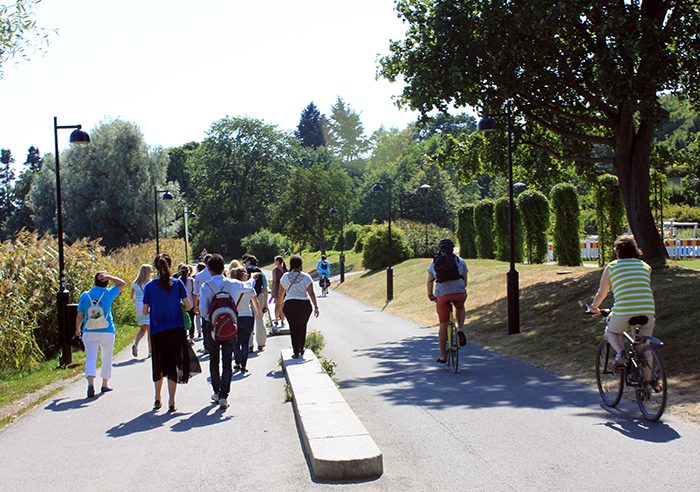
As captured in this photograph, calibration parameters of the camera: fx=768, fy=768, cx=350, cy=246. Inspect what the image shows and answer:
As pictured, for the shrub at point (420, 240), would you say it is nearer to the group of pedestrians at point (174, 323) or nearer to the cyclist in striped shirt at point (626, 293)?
the group of pedestrians at point (174, 323)

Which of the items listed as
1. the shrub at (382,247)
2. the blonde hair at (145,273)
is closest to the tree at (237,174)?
the shrub at (382,247)

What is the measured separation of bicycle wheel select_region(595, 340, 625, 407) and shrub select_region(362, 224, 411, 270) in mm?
35809

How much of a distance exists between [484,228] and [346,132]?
117203 millimetres

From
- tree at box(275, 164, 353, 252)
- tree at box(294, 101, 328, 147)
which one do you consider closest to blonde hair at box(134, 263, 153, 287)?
tree at box(275, 164, 353, 252)

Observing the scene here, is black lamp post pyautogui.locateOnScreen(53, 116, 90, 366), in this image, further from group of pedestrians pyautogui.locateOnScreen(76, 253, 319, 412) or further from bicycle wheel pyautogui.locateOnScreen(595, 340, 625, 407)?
bicycle wheel pyautogui.locateOnScreen(595, 340, 625, 407)

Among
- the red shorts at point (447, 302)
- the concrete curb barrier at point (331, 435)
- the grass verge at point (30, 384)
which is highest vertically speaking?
the red shorts at point (447, 302)

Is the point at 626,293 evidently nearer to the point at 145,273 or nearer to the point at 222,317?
the point at 222,317

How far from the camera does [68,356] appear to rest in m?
14.5

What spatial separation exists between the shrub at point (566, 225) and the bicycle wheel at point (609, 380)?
18616 millimetres

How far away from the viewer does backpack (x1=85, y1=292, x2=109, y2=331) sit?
10.8 meters

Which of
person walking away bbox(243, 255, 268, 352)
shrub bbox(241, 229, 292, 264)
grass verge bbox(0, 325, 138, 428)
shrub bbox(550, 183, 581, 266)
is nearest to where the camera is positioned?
grass verge bbox(0, 325, 138, 428)

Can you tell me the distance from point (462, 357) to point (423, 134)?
381ft

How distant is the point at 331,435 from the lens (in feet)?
21.8

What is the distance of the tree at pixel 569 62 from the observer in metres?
17.0
